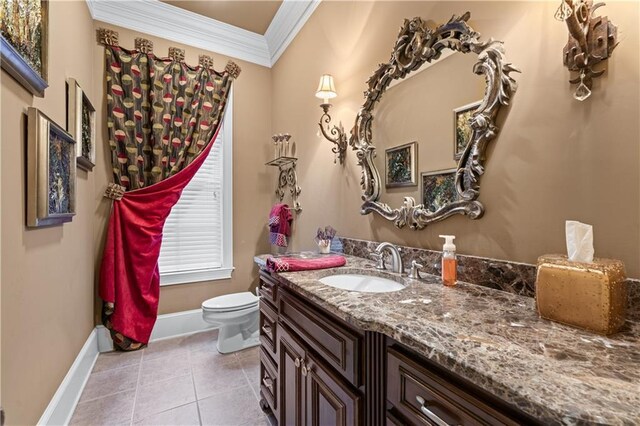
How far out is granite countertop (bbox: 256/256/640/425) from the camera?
1.38ft

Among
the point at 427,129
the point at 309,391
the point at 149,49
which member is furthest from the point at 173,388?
the point at 149,49

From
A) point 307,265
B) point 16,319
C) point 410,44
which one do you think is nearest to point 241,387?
point 307,265

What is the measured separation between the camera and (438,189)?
1.26 m

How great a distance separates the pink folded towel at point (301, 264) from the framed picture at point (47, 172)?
102 centimetres

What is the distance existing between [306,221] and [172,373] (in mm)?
1539

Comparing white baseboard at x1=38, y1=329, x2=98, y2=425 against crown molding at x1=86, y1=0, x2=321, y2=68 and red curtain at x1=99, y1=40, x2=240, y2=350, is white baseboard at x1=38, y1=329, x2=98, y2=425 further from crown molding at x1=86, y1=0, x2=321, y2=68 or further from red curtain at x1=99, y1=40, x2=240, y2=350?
crown molding at x1=86, y1=0, x2=321, y2=68

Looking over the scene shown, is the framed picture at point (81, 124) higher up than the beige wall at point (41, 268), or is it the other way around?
the framed picture at point (81, 124)

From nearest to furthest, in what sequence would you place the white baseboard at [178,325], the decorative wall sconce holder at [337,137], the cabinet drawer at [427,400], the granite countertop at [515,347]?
1. the granite countertop at [515,347]
2. the cabinet drawer at [427,400]
3. the decorative wall sconce holder at [337,137]
4. the white baseboard at [178,325]

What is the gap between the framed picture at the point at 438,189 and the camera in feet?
3.95

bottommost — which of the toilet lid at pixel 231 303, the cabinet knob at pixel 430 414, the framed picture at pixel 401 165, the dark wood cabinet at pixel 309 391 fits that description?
the toilet lid at pixel 231 303

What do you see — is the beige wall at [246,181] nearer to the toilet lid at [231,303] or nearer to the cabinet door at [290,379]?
the toilet lid at [231,303]

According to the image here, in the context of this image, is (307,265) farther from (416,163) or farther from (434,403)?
(434,403)

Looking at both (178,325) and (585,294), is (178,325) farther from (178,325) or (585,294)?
(585,294)

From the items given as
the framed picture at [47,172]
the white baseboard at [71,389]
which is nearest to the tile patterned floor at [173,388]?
the white baseboard at [71,389]
